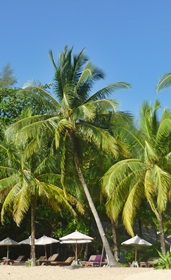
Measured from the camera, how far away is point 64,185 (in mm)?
24188

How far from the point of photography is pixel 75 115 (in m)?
21.8

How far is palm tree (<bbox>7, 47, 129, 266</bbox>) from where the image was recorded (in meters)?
21.5

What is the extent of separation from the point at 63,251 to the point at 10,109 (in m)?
11.8

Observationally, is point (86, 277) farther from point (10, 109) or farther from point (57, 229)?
point (10, 109)

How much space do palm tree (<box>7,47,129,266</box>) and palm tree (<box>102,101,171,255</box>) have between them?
3.51ft

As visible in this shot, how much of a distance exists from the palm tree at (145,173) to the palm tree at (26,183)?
299 centimetres

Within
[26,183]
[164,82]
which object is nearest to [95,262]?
[26,183]

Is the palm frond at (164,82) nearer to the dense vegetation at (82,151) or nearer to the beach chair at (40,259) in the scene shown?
the dense vegetation at (82,151)

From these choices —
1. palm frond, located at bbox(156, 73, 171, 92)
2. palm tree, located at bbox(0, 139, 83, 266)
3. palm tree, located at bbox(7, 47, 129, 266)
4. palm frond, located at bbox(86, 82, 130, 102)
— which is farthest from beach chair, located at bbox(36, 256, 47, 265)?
palm frond, located at bbox(156, 73, 171, 92)

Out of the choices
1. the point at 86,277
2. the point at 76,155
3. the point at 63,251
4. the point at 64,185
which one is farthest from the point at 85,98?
the point at 63,251

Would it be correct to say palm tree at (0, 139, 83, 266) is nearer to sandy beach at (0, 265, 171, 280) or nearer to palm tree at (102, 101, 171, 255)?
palm tree at (102, 101, 171, 255)

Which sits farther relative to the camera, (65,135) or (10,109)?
(10,109)

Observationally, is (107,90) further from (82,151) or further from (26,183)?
(26,183)

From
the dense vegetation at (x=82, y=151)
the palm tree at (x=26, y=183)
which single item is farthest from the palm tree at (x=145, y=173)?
the palm tree at (x=26, y=183)
